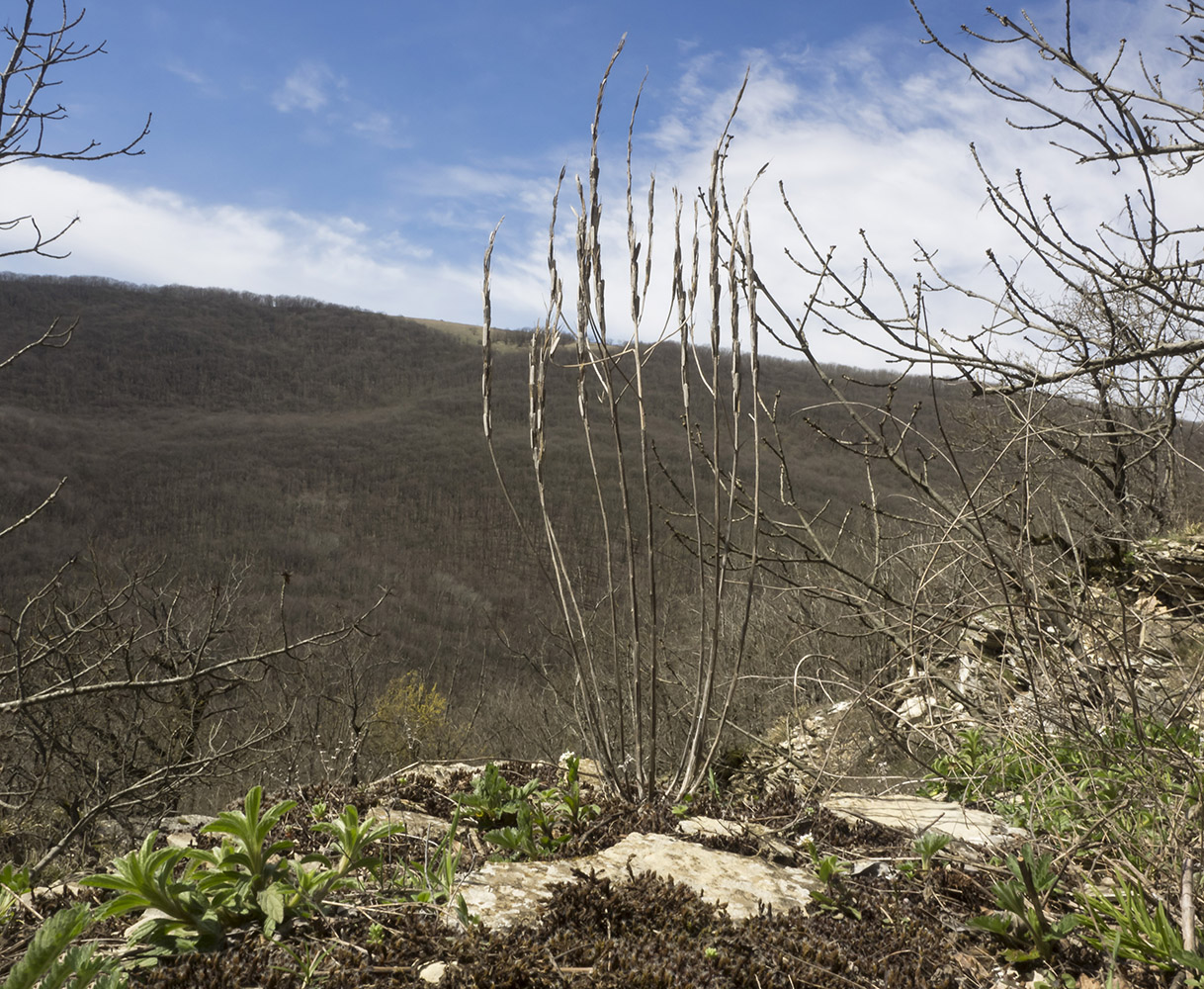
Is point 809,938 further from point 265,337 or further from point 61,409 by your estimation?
point 265,337

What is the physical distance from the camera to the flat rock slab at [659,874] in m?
1.85

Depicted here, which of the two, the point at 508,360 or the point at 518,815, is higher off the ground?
the point at 508,360

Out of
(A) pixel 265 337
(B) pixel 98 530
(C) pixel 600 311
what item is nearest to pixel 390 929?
(C) pixel 600 311

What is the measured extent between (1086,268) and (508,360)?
7113 centimetres

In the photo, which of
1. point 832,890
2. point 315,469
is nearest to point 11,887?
point 832,890

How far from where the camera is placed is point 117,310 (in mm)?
74875

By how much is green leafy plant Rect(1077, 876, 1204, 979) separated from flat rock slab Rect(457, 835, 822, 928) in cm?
66

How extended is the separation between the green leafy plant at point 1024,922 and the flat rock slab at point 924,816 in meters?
0.39

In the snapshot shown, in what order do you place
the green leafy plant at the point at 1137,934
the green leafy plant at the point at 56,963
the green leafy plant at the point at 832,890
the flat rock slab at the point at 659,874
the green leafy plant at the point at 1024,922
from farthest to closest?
the green leafy plant at the point at 832,890 → the flat rock slab at the point at 659,874 → the green leafy plant at the point at 1024,922 → the green leafy plant at the point at 1137,934 → the green leafy plant at the point at 56,963

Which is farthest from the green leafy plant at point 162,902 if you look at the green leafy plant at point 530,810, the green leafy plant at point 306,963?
the green leafy plant at point 530,810

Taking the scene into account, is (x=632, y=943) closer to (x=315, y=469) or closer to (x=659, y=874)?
(x=659, y=874)

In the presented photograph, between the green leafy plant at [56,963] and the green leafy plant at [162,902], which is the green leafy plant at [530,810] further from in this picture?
the green leafy plant at [56,963]

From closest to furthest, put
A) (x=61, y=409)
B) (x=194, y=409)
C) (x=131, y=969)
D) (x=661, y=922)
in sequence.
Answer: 1. (x=131, y=969)
2. (x=661, y=922)
3. (x=61, y=409)
4. (x=194, y=409)

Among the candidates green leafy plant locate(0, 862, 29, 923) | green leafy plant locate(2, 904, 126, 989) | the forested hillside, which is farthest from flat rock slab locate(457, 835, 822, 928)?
the forested hillside
